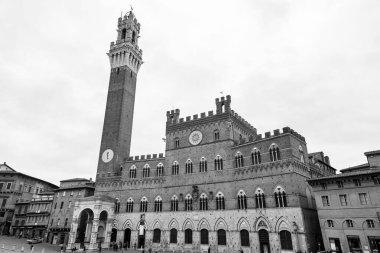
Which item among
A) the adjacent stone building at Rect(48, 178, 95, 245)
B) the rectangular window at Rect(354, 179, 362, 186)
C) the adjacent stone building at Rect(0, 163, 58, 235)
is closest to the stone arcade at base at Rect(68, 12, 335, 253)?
the adjacent stone building at Rect(48, 178, 95, 245)

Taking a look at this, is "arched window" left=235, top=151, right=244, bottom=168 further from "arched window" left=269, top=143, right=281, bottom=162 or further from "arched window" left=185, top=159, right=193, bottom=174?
"arched window" left=185, top=159, right=193, bottom=174

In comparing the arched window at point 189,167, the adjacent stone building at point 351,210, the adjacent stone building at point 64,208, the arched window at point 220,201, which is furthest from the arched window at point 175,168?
the adjacent stone building at point 351,210

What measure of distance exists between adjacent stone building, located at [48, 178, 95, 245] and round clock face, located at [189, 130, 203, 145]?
949 inches

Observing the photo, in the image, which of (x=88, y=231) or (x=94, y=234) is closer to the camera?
(x=94, y=234)

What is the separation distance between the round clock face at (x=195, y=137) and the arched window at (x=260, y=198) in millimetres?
12407

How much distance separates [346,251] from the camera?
28578 mm

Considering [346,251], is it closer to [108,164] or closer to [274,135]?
[274,135]

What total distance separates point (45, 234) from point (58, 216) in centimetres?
443

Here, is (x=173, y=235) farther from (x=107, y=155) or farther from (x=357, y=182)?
(x=357, y=182)

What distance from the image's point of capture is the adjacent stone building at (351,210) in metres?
27.9

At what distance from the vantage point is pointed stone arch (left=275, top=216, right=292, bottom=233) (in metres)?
31.4

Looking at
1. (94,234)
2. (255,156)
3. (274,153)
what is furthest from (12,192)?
(274,153)

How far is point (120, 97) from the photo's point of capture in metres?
52.8

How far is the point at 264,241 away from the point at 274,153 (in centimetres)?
1090
